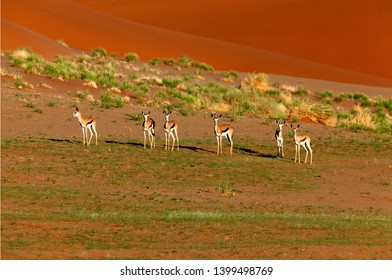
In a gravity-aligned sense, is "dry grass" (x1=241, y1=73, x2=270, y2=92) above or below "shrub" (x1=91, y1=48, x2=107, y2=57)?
below

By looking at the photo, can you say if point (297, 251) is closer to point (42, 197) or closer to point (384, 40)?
point (42, 197)

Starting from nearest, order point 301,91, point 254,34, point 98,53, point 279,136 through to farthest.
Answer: point 279,136 < point 301,91 < point 98,53 < point 254,34

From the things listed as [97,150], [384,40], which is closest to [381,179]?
[97,150]

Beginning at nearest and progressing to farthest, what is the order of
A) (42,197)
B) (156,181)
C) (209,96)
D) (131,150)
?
(42,197) < (156,181) < (131,150) < (209,96)

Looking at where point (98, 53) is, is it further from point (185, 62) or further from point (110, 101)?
point (110, 101)

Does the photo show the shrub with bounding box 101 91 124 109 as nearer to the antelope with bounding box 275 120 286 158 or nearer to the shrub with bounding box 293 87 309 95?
the antelope with bounding box 275 120 286 158

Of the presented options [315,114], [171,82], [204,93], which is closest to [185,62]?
[171,82]

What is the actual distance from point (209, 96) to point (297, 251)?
32144mm

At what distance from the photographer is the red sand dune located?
75375 millimetres

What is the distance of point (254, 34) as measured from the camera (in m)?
88.3

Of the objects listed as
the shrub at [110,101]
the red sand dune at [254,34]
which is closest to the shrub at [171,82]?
the shrub at [110,101]

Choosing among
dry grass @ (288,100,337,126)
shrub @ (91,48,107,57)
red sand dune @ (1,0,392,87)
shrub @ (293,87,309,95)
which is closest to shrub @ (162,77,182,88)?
shrub @ (293,87,309,95)

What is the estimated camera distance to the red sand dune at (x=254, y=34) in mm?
75375

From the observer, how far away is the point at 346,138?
33.1 m
